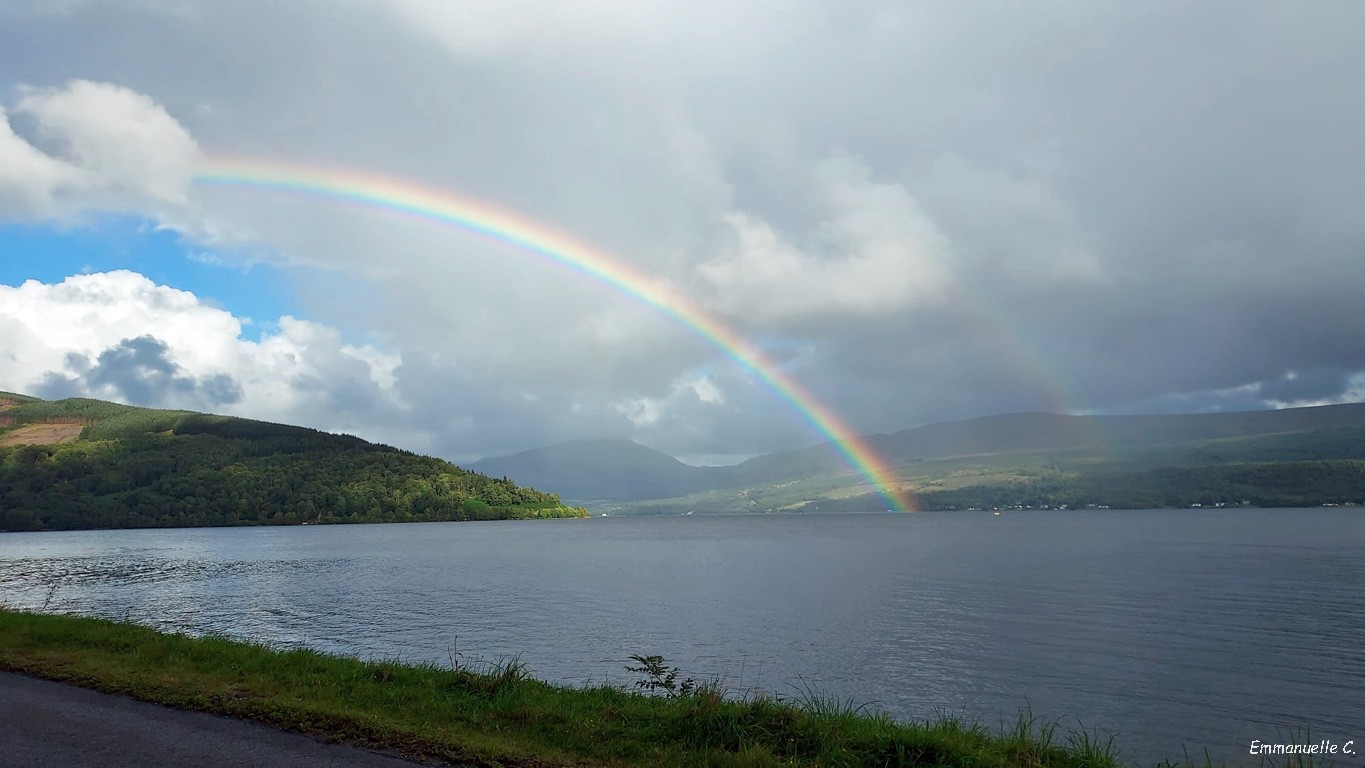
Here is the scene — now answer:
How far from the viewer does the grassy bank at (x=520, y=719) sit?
541 inches

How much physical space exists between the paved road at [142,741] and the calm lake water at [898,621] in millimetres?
17340

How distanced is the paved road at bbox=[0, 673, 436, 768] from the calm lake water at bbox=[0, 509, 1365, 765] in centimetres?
1734

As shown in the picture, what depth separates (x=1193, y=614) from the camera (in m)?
56.1

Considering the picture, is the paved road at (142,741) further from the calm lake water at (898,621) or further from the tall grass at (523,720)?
the calm lake water at (898,621)

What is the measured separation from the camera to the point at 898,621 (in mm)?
54750

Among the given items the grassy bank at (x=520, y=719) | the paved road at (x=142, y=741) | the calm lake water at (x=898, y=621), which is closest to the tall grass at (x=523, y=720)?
the grassy bank at (x=520, y=719)

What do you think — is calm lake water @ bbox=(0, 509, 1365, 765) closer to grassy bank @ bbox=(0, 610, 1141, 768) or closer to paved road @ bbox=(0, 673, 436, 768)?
grassy bank @ bbox=(0, 610, 1141, 768)

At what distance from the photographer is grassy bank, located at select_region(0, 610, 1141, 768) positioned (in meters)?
13.7

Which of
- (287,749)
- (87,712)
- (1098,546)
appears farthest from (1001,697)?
(1098,546)

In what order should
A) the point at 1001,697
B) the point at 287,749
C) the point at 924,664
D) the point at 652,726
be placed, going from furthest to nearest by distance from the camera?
the point at 924,664 < the point at 1001,697 < the point at 652,726 < the point at 287,749

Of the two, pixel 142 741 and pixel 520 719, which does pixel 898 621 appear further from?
pixel 142 741

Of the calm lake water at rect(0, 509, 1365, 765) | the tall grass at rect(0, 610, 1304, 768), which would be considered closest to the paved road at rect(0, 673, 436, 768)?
the tall grass at rect(0, 610, 1304, 768)

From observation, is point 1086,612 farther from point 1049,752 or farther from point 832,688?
point 1049,752

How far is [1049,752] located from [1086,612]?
50.5 m
